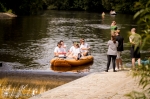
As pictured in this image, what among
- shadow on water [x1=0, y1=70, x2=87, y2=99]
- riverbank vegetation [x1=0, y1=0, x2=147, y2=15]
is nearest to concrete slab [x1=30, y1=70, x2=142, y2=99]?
shadow on water [x1=0, y1=70, x2=87, y2=99]

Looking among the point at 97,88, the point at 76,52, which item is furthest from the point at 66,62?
the point at 97,88

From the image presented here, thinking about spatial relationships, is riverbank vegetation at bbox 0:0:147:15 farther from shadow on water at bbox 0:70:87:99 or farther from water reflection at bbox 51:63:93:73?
shadow on water at bbox 0:70:87:99

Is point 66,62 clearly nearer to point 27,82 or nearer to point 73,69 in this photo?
point 73,69

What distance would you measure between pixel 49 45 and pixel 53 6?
262 feet

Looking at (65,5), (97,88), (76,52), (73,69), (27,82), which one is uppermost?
(65,5)

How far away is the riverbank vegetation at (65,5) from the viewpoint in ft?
204

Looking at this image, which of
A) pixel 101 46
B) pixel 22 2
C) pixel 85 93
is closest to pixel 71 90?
pixel 85 93

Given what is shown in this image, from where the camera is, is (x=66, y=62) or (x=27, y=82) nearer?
(x=27, y=82)

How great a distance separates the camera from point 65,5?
101 meters

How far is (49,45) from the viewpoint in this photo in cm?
2536

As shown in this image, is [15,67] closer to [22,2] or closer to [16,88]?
[16,88]

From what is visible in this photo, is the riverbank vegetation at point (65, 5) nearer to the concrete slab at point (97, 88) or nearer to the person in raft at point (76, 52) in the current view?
the person in raft at point (76, 52)

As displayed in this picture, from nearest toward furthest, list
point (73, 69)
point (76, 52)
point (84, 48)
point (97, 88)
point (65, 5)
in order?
point (97, 88) → point (73, 69) → point (76, 52) → point (84, 48) → point (65, 5)

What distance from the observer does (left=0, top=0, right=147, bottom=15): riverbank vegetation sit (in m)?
62.3
